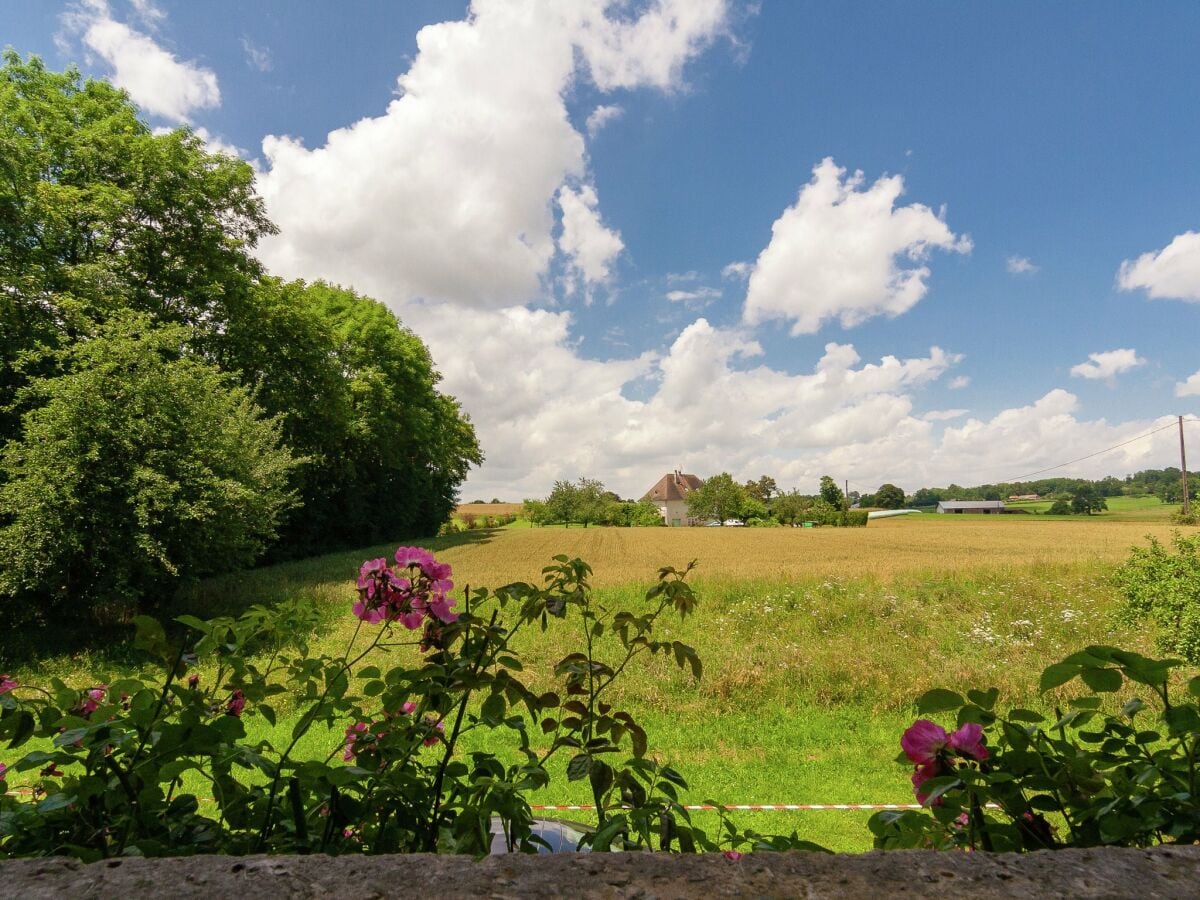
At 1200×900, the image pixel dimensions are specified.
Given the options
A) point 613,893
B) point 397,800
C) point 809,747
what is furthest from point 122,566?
point 613,893

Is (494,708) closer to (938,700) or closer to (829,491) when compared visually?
(938,700)

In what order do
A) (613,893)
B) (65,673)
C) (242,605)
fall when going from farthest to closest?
(242,605)
(65,673)
(613,893)

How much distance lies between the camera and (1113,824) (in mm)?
975

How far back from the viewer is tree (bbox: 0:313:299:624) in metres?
10.0

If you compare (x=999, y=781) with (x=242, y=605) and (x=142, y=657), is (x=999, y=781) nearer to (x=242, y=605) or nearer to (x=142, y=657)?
(x=142, y=657)

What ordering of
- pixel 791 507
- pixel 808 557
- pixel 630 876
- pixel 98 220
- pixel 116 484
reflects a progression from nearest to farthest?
pixel 630 876, pixel 116 484, pixel 98 220, pixel 808 557, pixel 791 507

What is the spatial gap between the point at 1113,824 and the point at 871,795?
20.8 feet

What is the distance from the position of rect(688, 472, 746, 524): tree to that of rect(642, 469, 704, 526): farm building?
9.22ft

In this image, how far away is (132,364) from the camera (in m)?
11.3

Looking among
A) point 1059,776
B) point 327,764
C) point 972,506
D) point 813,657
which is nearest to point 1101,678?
point 1059,776

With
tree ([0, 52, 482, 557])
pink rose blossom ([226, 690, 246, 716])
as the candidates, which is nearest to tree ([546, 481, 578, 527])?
tree ([0, 52, 482, 557])

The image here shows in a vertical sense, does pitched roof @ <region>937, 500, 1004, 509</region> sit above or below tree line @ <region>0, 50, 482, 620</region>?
below

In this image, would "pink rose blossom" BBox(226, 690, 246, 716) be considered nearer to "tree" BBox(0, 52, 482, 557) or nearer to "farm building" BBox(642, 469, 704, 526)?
"tree" BBox(0, 52, 482, 557)

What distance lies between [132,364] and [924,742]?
14.1 m
